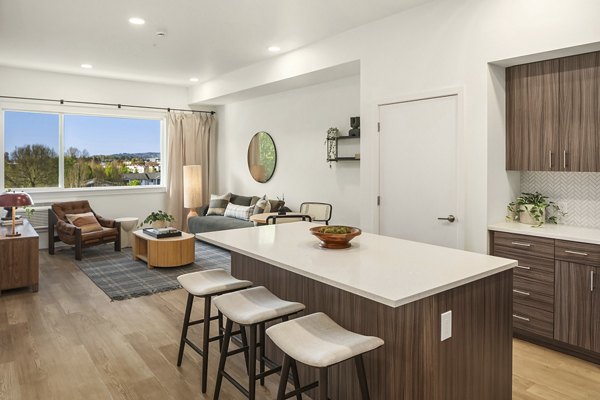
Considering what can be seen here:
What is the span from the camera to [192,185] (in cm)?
788

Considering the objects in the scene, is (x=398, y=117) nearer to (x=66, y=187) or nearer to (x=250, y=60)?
(x=250, y=60)

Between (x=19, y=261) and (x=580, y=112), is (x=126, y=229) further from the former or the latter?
(x=580, y=112)

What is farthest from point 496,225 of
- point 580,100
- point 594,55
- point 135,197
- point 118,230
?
point 135,197

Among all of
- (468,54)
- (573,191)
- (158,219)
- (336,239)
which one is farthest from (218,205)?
(573,191)

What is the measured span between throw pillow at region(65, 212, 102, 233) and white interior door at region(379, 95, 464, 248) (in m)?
4.40

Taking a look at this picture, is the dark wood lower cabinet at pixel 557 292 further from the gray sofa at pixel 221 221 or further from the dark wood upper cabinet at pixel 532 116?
the gray sofa at pixel 221 221

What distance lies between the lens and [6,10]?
4.19 metres

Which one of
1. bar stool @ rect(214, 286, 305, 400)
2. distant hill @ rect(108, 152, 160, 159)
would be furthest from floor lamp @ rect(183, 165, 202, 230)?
bar stool @ rect(214, 286, 305, 400)

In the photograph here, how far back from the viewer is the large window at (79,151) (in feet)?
22.6

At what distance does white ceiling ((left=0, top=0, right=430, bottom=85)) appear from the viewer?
405 cm

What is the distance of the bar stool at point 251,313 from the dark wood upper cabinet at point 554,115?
7.81 feet

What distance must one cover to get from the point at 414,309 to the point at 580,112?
2318mm

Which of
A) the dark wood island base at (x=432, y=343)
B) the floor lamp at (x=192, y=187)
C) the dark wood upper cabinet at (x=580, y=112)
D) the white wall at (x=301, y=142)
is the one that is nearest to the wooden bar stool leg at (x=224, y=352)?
the dark wood island base at (x=432, y=343)

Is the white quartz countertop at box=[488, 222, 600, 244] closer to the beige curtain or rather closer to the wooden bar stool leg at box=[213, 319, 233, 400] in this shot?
the wooden bar stool leg at box=[213, 319, 233, 400]
